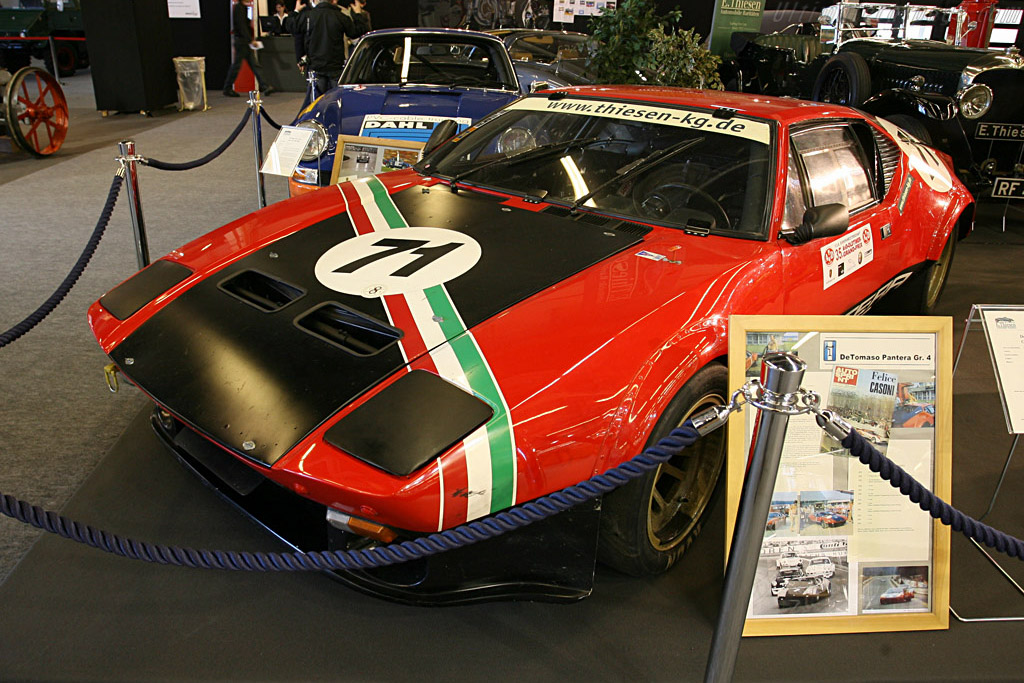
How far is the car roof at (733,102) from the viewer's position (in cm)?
269

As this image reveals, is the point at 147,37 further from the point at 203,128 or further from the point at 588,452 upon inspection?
the point at 588,452

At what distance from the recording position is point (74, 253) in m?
4.68

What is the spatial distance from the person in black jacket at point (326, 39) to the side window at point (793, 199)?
7.30 metres

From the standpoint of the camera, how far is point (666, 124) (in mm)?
2709

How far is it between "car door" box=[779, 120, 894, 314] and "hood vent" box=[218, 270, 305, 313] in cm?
148

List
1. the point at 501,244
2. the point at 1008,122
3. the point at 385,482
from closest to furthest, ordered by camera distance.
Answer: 1. the point at 385,482
2. the point at 501,244
3. the point at 1008,122

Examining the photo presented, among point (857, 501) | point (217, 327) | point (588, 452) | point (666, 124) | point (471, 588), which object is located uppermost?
point (666, 124)

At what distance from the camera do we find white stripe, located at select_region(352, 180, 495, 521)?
1611mm

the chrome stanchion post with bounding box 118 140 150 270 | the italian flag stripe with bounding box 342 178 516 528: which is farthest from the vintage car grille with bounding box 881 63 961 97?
the chrome stanchion post with bounding box 118 140 150 270

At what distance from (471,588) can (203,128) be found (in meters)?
8.82

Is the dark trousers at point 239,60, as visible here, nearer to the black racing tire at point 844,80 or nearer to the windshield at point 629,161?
the black racing tire at point 844,80

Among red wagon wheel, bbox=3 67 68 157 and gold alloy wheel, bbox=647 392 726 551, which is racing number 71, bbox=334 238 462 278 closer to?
gold alloy wheel, bbox=647 392 726 551

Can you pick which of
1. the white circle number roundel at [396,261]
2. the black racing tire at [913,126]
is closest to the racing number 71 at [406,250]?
the white circle number roundel at [396,261]

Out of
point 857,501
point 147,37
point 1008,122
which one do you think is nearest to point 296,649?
point 857,501
